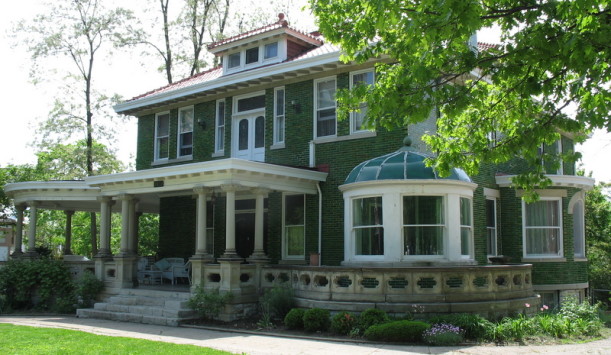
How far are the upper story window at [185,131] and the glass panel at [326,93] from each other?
594cm

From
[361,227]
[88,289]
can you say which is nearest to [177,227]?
[88,289]

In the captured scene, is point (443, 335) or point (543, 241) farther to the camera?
point (543, 241)

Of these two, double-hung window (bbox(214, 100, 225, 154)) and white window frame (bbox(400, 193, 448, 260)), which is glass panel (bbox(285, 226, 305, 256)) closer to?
white window frame (bbox(400, 193, 448, 260))

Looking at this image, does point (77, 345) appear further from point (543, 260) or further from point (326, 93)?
point (543, 260)

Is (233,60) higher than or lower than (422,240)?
higher

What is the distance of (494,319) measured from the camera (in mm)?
13445

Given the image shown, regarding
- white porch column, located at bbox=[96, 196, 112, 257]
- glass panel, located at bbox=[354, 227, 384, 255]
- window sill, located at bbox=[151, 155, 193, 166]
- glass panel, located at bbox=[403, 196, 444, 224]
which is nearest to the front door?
window sill, located at bbox=[151, 155, 193, 166]

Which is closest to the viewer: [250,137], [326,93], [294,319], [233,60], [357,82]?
[294,319]

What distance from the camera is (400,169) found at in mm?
14961

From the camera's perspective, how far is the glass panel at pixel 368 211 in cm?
1526

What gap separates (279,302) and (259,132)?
7.22 metres

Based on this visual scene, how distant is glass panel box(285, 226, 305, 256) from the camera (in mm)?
18359

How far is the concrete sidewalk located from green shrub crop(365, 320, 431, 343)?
11.5 inches

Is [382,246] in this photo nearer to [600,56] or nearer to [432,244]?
[432,244]
